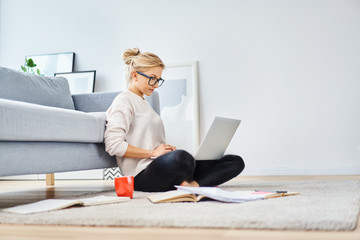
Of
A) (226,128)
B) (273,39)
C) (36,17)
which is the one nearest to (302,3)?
(273,39)

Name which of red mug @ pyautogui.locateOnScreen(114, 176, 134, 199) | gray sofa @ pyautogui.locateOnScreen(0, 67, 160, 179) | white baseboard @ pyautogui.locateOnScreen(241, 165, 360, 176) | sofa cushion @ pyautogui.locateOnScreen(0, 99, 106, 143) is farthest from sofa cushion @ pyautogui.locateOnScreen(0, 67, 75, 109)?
white baseboard @ pyautogui.locateOnScreen(241, 165, 360, 176)

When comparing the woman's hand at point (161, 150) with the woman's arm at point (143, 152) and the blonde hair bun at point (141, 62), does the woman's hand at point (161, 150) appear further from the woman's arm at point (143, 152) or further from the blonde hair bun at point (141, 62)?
the blonde hair bun at point (141, 62)

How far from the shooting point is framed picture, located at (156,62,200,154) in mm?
3742

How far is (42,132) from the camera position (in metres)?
1.68

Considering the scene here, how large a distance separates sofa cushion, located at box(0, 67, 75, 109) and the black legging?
92 centimetres

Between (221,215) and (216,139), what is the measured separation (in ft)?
2.82

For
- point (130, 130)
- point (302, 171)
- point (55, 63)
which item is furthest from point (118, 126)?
point (55, 63)

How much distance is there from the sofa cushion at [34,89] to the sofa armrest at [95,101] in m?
0.09

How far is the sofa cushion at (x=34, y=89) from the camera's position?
2332 mm

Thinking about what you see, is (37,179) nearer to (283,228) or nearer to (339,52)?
(339,52)

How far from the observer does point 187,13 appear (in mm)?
3889

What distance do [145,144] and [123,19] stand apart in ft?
7.82

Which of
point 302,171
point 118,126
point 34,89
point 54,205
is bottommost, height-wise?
point 302,171

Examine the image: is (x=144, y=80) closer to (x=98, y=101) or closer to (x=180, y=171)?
(x=180, y=171)
